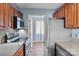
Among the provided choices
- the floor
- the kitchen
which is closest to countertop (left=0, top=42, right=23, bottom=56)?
the kitchen

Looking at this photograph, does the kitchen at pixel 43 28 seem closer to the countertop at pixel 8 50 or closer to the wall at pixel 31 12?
the wall at pixel 31 12

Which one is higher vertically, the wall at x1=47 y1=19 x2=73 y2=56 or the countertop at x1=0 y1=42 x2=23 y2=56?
the wall at x1=47 y1=19 x2=73 y2=56

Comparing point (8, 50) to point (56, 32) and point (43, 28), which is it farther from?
point (43, 28)

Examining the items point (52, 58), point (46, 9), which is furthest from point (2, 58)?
point (46, 9)

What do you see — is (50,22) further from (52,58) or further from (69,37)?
(52,58)

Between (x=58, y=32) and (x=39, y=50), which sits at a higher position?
(x=58, y=32)

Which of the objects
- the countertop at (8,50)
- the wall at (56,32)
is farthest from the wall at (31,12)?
the countertop at (8,50)

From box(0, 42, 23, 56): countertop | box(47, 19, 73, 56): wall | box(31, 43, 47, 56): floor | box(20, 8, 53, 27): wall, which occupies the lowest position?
box(31, 43, 47, 56): floor

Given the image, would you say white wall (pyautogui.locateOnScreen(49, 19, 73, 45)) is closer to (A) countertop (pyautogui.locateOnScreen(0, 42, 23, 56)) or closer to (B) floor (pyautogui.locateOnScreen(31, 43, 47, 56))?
(B) floor (pyautogui.locateOnScreen(31, 43, 47, 56))

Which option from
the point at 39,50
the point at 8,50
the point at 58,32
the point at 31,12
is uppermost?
the point at 31,12

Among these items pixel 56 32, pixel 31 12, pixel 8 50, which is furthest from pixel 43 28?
pixel 8 50

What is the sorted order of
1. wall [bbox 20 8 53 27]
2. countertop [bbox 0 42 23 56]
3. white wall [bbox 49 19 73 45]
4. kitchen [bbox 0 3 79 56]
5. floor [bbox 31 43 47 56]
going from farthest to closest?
wall [bbox 20 8 53 27] < floor [bbox 31 43 47 56] < white wall [bbox 49 19 73 45] < kitchen [bbox 0 3 79 56] < countertop [bbox 0 42 23 56]

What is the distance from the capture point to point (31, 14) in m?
4.04

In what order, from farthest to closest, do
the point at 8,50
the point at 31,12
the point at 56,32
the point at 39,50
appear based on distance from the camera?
the point at 39,50, the point at 31,12, the point at 56,32, the point at 8,50
